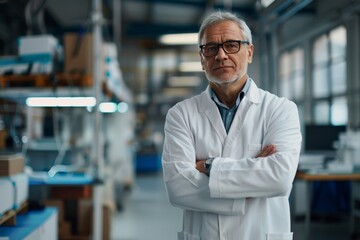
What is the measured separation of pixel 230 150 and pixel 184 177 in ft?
0.71

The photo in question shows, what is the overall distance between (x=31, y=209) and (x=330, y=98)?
16.0ft

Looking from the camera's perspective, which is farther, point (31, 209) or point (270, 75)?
point (270, 75)

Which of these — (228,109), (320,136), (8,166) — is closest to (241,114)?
(228,109)

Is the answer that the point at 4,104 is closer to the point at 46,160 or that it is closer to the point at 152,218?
the point at 46,160

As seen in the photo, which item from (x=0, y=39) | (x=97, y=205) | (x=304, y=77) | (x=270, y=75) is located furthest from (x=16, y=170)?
(x=304, y=77)

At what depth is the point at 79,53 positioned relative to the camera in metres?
2.97

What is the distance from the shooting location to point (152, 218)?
455 centimetres

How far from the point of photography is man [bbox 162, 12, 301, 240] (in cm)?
135

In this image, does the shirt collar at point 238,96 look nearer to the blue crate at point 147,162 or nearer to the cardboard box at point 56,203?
the cardboard box at point 56,203

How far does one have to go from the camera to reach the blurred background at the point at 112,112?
2672 millimetres

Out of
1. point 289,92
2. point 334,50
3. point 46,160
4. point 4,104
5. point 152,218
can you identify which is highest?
point 334,50

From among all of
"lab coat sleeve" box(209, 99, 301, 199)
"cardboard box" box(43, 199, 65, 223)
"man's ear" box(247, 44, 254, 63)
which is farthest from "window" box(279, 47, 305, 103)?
"lab coat sleeve" box(209, 99, 301, 199)

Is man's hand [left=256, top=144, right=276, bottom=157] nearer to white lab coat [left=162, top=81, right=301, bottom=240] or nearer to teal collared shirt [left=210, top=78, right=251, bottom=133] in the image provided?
white lab coat [left=162, top=81, right=301, bottom=240]

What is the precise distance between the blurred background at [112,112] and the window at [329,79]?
0.07 ft
